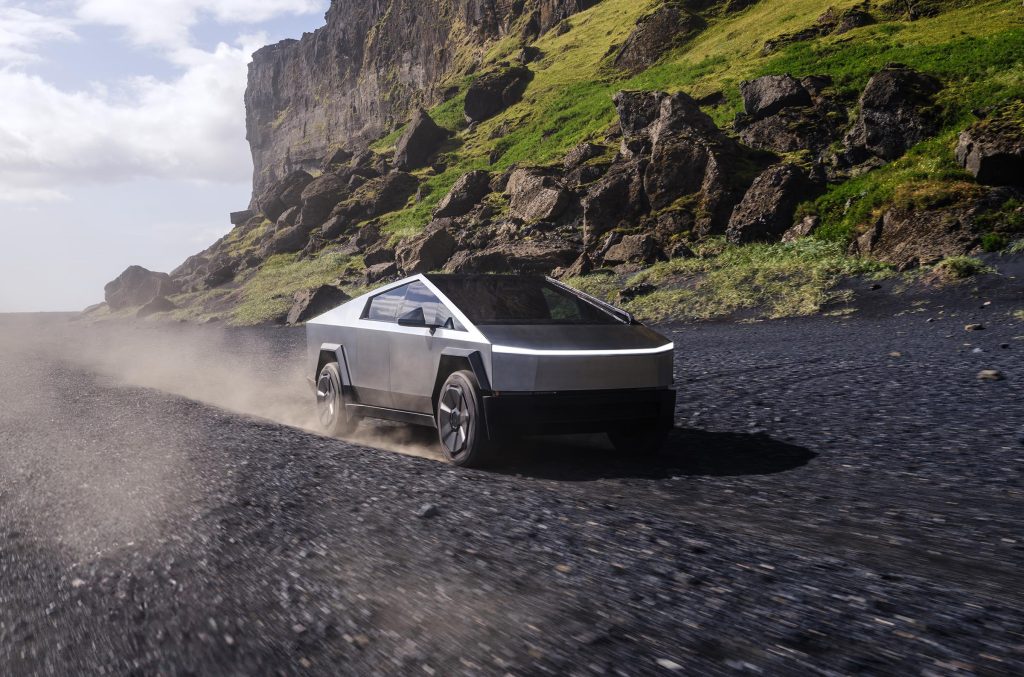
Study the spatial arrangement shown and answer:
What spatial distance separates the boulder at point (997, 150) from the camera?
54.3 ft

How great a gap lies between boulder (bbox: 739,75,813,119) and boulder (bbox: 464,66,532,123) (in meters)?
34.6

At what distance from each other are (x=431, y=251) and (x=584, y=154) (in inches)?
300

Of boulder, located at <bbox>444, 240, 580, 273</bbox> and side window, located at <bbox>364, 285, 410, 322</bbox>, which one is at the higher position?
boulder, located at <bbox>444, 240, 580, 273</bbox>

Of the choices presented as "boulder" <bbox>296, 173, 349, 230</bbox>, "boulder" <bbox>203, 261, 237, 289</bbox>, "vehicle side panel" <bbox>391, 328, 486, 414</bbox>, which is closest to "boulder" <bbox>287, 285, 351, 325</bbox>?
"boulder" <bbox>296, 173, 349, 230</bbox>

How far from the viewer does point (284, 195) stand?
5803 centimetres

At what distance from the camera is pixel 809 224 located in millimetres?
19984

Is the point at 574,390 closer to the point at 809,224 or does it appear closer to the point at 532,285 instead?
the point at 532,285

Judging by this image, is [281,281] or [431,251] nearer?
[431,251]

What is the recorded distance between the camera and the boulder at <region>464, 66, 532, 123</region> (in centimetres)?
5944

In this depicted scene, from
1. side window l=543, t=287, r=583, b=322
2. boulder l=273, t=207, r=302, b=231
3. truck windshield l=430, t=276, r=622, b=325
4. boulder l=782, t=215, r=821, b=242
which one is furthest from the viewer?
boulder l=273, t=207, r=302, b=231

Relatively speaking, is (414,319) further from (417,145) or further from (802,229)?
(417,145)

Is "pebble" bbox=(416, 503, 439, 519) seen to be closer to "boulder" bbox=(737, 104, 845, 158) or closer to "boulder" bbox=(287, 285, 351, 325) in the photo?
"boulder" bbox=(737, 104, 845, 158)

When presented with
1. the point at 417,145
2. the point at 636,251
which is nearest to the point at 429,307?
the point at 636,251

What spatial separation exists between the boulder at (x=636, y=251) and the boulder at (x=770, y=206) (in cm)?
216
